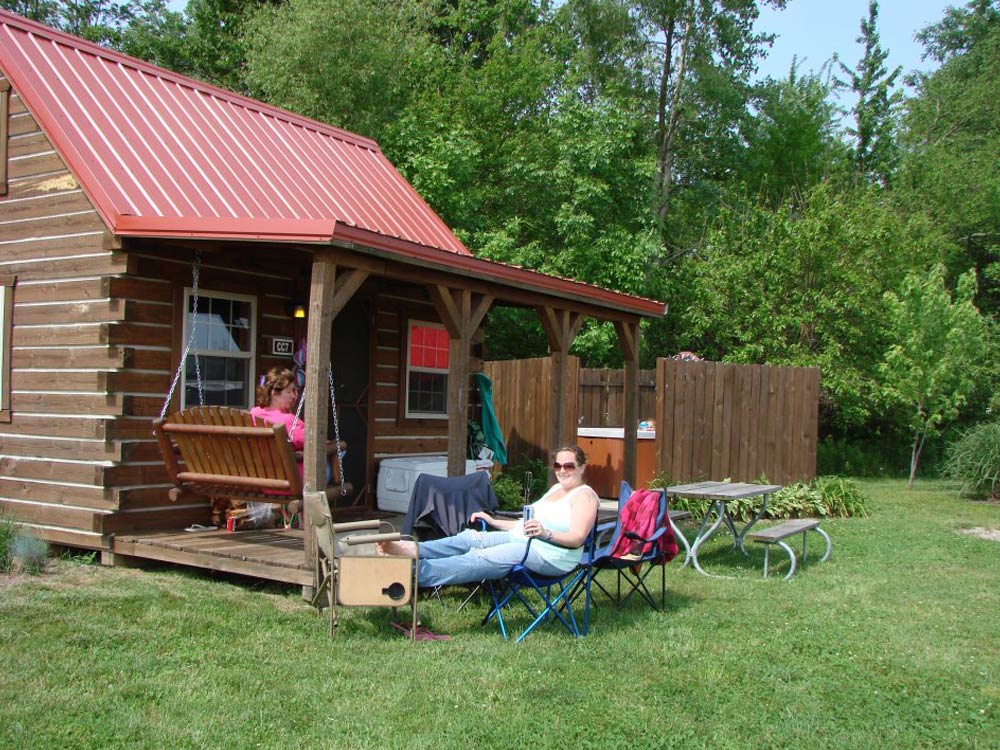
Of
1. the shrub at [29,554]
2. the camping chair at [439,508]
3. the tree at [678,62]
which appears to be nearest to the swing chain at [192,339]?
the shrub at [29,554]

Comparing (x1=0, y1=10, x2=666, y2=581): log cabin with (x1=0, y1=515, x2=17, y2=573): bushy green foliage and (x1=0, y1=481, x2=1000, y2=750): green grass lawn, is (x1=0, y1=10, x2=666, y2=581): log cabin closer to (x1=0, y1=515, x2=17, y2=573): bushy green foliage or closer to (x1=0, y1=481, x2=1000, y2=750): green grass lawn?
(x1=0, y1=515, x2=17, y2=573): bushy green foliage

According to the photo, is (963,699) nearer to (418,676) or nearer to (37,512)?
(418,676)

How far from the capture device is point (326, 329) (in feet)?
21.9

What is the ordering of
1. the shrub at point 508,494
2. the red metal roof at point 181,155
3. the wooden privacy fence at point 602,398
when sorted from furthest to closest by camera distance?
the wooden privacy fence at point 602,398 < the shrub at point 508,494 < the red metal roof at point 181,155

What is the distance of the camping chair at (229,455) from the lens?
6.84 meters

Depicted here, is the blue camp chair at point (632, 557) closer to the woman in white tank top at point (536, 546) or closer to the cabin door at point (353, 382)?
the woman in white tank top at point (536, 546)

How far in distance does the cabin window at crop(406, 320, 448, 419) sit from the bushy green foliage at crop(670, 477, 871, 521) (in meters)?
3.32

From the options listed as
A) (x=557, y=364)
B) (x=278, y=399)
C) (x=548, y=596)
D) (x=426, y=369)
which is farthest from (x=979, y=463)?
(x=278, y=399)

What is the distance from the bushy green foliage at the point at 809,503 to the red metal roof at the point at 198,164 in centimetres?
280

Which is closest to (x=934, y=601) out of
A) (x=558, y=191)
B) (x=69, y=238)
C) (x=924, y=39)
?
(x=69, y=238)

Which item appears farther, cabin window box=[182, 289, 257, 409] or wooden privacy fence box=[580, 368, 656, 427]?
wooden privacy fence box=[580, 368, 656, 427]

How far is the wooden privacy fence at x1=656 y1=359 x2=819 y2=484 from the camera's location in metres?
13.1

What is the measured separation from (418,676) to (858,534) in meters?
7.48

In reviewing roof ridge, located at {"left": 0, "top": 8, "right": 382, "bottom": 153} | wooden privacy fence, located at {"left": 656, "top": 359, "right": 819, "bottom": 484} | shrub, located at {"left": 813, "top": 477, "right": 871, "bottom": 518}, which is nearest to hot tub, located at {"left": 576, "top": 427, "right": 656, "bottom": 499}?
wooden privacy fence, located at {"left": 656, "top": 359, "right": 819, "bottom": 484}
